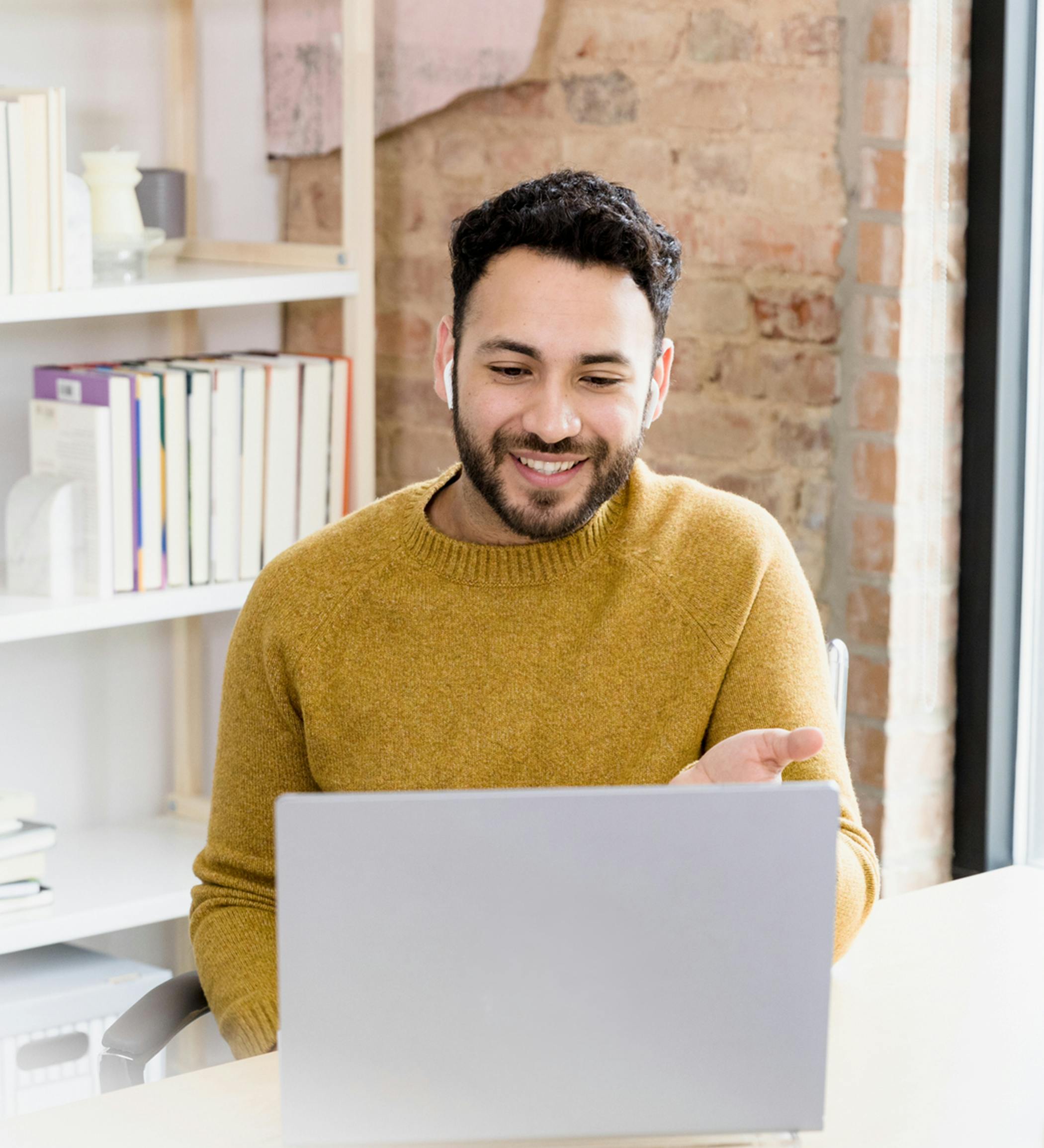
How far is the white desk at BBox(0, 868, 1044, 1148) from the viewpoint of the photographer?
113 cm

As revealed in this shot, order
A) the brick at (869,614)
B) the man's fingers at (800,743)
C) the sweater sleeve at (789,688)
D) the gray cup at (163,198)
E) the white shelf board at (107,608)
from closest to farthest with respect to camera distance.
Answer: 1. the man's fingers at (800,743)
2. the sweater sleeve at (789,688)
3. the brick at (869,614)
4. the white shelf board at (107,608)
5. the gray cup at (163,198)

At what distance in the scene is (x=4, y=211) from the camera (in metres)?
2.11

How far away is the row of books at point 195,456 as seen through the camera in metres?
2.25

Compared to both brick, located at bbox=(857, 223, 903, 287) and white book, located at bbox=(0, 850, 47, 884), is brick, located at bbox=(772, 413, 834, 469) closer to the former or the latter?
brick, located at bbox=(857, 223, 903, 287)

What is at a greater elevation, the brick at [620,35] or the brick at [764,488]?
the brick at [620,35]

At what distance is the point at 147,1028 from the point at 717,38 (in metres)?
1.38

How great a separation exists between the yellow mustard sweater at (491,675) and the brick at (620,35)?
0.86 m

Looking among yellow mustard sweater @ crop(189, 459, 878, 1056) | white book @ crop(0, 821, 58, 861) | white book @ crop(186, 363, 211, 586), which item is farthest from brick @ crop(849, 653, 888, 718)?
white book @ crop(0, 821, 58, 861)

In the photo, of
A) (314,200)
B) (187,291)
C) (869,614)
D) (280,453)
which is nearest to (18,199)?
(187,291)

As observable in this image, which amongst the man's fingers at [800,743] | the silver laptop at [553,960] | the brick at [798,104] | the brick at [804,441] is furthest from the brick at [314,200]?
the silver laptop at [553,960]

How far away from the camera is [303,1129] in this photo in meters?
1.02

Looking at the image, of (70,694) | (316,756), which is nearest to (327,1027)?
(316,756)

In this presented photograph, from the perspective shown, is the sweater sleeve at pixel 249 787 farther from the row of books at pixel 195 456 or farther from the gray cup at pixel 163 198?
the gray cup at pixel 163 198

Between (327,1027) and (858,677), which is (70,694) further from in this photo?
(327,1027)
